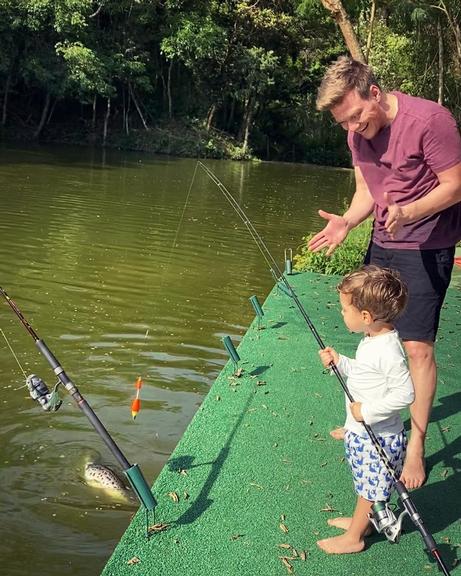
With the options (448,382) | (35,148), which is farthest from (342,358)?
(35,148)

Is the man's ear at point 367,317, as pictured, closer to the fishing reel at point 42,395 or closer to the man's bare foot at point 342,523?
the man's bare foot at point 342,523

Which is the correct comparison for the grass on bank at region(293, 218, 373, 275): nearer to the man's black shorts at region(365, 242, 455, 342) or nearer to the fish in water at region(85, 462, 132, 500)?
the fish in water at region(85, 462, 132, 500)

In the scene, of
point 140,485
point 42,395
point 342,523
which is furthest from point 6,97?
point 342,523

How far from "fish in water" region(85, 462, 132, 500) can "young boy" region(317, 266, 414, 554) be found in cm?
152

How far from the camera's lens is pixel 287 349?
5.07 meters

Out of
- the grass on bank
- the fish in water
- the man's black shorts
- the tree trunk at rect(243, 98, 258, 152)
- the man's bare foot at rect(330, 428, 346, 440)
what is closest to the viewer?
the man's black shorts

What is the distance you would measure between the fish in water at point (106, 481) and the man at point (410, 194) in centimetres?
156

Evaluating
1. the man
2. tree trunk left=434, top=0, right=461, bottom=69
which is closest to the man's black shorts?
the man

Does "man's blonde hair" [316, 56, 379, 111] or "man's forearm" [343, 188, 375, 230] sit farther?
"man's forearm" [343, 188, 375, 230]

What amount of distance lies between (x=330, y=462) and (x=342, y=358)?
0.86m

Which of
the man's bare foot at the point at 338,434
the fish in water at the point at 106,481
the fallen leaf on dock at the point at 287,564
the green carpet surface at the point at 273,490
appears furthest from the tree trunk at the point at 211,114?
the fallen leaf on dock at the point at 287,564

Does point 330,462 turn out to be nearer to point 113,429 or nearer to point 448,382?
point 448,382

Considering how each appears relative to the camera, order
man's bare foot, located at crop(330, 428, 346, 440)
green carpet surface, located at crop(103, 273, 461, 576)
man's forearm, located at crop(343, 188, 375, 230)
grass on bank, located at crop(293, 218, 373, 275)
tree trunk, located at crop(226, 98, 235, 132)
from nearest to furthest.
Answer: green carpet surface, located at crop(103, 273, 461, 576), man's forearm, located at crop(343, 188, 375, 230), man's bare foot, located at crop(330, 428, 346, 440), grass on bank, located at crop(293, 218, 373, 275), tree trunk, located at crop(226, 98, 235, 132)

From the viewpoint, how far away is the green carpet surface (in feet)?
8.41
